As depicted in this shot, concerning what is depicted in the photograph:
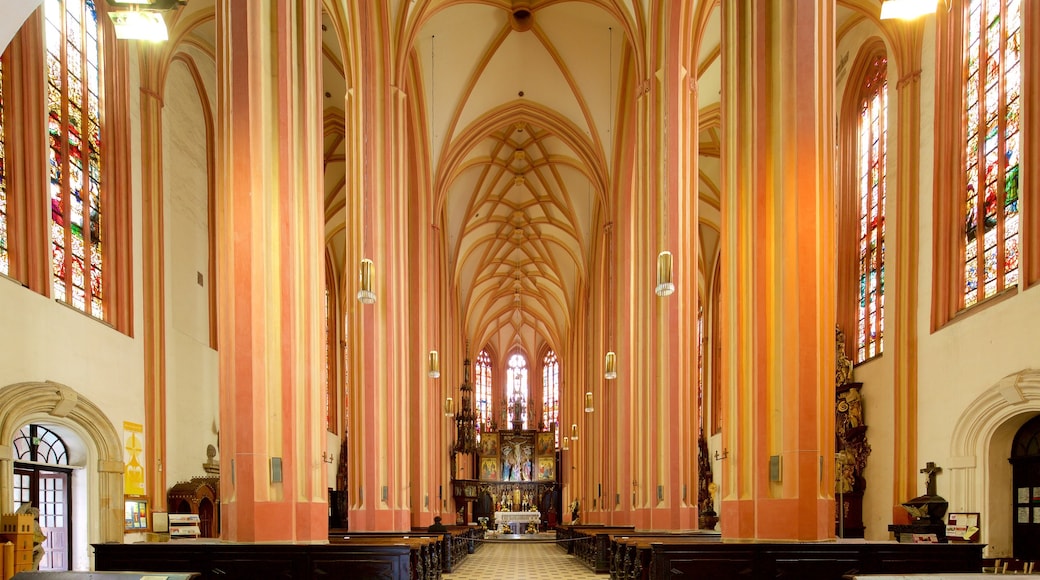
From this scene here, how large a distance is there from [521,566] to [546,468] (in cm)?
2763

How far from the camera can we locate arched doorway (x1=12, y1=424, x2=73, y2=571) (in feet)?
44.1

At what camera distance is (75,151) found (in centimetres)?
1512

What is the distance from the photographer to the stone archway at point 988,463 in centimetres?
1347

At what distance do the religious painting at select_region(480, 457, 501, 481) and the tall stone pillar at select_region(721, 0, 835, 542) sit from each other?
117ft

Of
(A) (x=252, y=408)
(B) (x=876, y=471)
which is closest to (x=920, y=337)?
(B) (x=876, y=471)

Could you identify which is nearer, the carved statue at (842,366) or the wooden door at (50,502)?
the wooden door at (50,502)

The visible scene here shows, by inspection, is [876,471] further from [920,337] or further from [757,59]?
[757,59]

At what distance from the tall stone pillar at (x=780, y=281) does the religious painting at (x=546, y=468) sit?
36.2 metres

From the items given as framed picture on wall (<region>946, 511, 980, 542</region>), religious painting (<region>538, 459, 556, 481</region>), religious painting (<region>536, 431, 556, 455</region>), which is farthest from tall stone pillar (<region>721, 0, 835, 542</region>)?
religious painting (<region>538, 459, 556, 481</region>)

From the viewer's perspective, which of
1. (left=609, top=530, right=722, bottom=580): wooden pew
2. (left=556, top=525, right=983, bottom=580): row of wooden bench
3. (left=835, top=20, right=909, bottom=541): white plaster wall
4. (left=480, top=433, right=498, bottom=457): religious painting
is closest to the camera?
(left=556, top=525, right=983, bottom=580): row of wooden bench

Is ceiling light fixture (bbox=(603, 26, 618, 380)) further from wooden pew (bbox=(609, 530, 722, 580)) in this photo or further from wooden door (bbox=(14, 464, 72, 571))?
wooden door (bbox=(14, 464, 72, 571))

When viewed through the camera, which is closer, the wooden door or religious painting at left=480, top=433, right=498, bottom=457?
the wooden door

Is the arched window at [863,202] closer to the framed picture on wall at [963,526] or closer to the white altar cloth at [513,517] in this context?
the framed picture on wall at [963,526]

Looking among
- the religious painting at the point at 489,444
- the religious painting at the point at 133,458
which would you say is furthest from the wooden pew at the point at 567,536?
the religious painting at the point at 489,444
